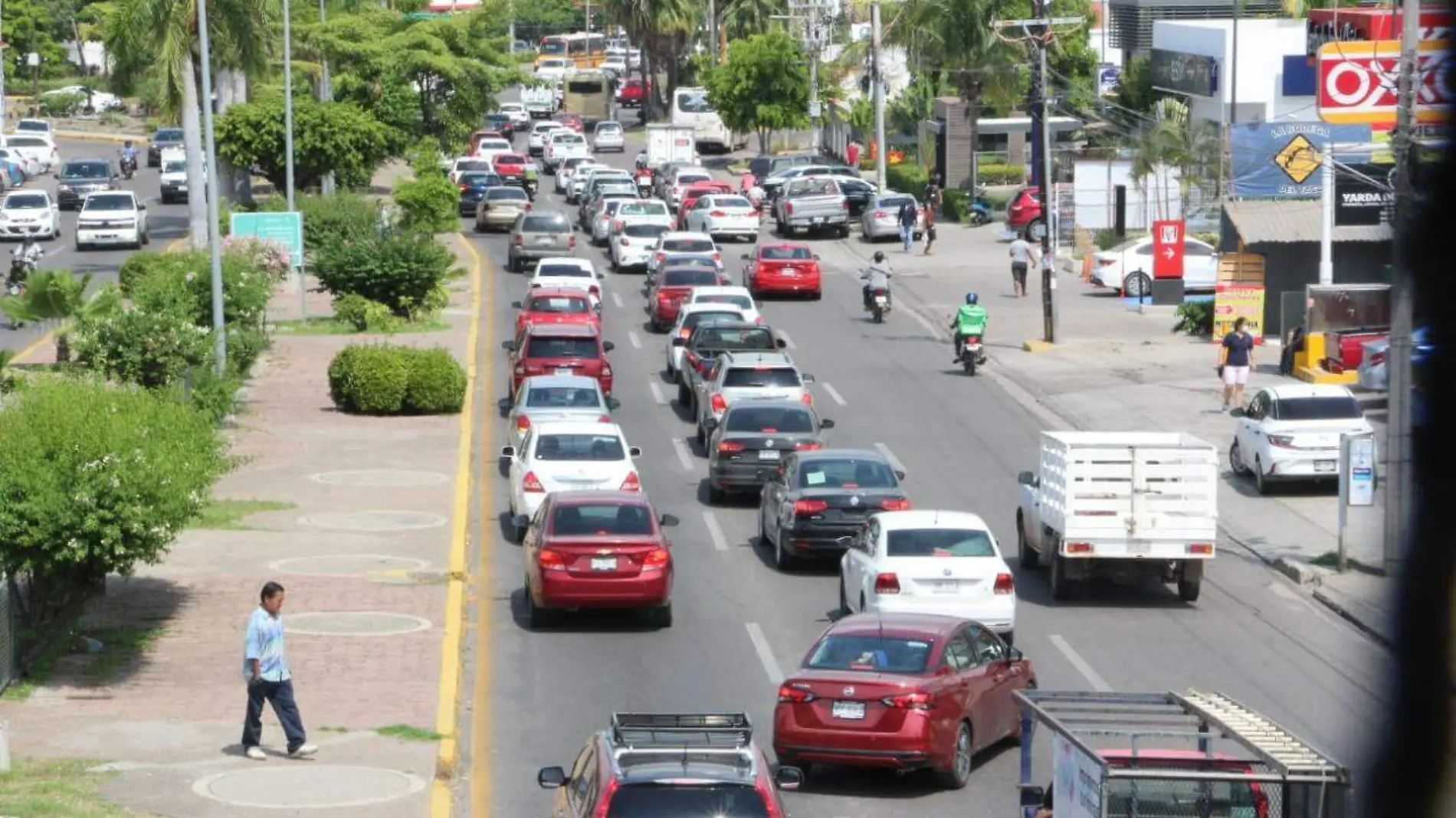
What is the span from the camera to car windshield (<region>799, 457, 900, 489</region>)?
82.7ft

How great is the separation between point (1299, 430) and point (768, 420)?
762cm

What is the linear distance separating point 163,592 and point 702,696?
7.12 metres

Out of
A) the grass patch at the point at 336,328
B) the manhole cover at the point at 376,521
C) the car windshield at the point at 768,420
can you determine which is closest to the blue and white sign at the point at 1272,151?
the grass patch at the point at 336,328

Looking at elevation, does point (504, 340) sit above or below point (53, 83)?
below

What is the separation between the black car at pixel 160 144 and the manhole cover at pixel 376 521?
65.6m

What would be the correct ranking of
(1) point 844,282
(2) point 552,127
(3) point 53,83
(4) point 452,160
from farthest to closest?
(3) point 53,83
(2) point 552,127
(4) point 452,160
(1) point 844,282

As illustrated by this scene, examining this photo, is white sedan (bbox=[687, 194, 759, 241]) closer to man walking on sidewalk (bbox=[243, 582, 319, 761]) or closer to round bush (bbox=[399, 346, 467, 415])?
round bush (bbox=[399, 346, 467, 415])

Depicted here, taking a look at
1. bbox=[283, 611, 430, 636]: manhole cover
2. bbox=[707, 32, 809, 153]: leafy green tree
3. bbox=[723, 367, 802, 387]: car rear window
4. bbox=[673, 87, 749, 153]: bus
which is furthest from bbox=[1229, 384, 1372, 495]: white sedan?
bbox=[673, 87, 749, 153]: bus

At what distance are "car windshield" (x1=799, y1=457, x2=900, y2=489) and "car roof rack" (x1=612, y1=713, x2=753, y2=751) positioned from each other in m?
12.2

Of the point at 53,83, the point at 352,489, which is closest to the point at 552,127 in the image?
the point at 53,83

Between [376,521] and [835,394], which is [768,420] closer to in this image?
[376,521]

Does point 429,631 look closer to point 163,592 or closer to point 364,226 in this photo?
point 163,592

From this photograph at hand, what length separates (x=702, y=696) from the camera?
19031 millimetres

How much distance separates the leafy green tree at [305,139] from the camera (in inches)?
2413
